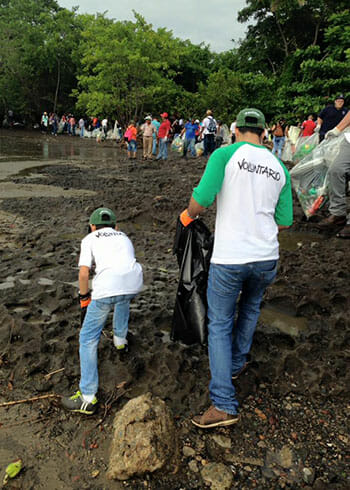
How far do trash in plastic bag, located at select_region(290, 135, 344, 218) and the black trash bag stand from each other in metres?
3.40

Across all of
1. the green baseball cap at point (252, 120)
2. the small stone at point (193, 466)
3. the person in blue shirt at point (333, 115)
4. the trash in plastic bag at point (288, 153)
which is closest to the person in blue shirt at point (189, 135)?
the trash in plastic bag at point (288, 153)

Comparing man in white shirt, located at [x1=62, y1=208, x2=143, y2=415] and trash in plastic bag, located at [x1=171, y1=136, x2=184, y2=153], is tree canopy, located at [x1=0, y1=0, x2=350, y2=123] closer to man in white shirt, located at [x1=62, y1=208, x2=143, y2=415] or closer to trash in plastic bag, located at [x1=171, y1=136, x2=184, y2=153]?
trash in plastic bag, located at [x1=171, y1=136, x2=184, y2=153]

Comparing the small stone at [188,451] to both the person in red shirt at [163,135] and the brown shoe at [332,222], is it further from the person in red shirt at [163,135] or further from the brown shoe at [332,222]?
the person in red shirt at [163,135]

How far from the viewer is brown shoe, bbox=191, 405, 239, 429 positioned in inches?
95.6

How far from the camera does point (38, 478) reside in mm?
2158

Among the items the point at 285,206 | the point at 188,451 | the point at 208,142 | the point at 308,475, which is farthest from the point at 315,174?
the point at 208,142

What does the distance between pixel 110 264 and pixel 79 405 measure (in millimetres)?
955

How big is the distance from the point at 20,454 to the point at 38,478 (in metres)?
0.23

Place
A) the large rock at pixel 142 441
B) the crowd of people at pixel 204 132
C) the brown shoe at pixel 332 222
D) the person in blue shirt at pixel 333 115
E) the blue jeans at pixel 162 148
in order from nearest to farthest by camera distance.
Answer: the large rock at pixel 142 441 < the brown shoe at pixel 332 222 < the person in blue shirt at pixel 333 115 < the crowd of people at pixel 204 132 < the blue jeans at pixel 162 148

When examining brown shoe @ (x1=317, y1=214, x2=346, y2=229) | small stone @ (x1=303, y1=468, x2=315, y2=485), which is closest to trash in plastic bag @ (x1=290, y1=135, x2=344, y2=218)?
brown shoe @ (x1=317, y1=214, x2=346, y2=229)

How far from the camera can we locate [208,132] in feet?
46.2

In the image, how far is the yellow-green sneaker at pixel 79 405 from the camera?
102 inches

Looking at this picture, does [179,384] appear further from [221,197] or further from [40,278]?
[40,278]

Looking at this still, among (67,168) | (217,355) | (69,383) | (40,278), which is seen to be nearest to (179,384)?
(217,355)
